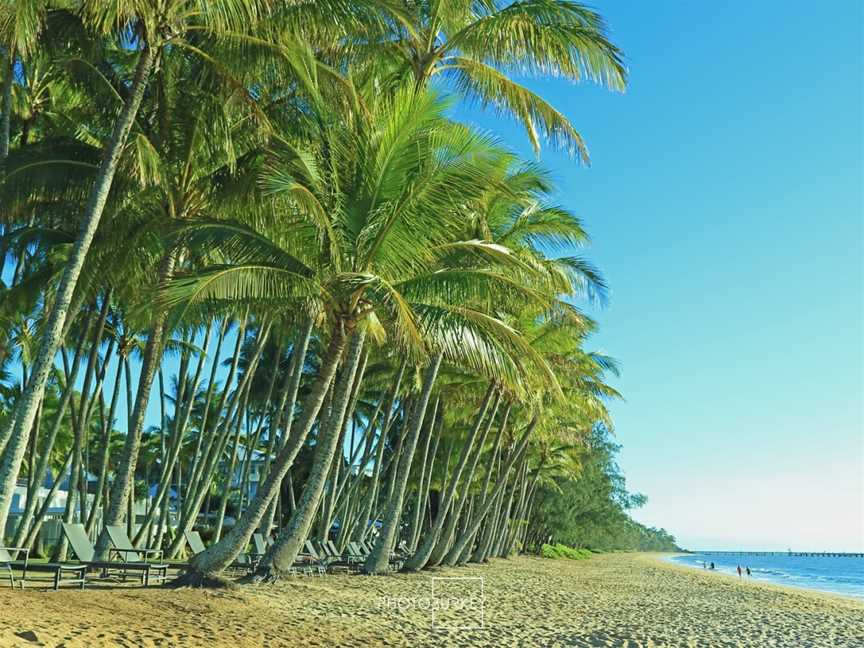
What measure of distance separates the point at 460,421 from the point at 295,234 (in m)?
20.3

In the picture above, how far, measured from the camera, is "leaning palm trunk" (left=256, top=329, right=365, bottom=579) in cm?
1243

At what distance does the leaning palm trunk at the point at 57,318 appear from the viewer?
8.68 m

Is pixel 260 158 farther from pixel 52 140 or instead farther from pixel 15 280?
pixel 15 280

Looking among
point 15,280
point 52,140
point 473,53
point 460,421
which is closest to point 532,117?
point 473,53

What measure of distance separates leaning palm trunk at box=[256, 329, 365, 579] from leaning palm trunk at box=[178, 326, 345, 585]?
0.76m

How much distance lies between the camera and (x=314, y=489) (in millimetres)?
12352

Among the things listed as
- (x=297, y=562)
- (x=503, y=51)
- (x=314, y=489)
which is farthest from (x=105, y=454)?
(x=503, y=51)

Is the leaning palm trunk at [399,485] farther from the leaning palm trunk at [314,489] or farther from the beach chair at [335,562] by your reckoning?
the leaning palm trunk at [314,489]

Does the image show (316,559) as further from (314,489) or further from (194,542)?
(314,489)

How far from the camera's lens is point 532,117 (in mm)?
13406

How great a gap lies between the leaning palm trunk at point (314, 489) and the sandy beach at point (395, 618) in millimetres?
533

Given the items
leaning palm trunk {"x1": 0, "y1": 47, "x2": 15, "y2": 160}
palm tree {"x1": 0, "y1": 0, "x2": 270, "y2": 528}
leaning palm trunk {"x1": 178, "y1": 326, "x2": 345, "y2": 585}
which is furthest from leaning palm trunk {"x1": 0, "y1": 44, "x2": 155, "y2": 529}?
leaning palm trunk {"x1": 178, "y1": 326, "x2": 345, "y2": 585}

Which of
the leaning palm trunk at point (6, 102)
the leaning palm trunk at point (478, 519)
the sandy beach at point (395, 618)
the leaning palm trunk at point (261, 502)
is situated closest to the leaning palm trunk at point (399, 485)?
the sandy beach at point (395, 618)

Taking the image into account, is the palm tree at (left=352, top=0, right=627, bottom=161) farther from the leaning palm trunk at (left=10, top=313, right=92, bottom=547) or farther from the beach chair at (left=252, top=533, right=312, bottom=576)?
the beach chair at (left=252, top=533, right=312, bottom=576)
